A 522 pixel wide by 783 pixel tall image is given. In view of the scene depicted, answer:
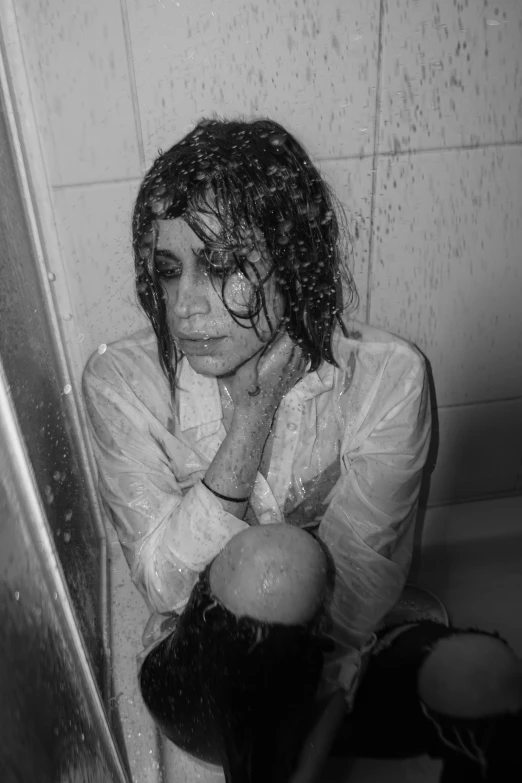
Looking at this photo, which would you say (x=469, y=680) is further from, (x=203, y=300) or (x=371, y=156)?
(x=371, y=156)

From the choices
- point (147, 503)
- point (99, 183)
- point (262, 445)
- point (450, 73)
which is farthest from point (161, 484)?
point (450, 73)

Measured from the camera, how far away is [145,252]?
598 mm

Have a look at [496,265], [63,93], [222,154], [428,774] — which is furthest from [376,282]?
[428,774]

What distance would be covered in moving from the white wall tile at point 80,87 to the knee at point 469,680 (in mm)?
701

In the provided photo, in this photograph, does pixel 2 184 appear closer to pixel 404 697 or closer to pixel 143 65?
pixel 143 65

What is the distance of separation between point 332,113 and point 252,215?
0.65 feet

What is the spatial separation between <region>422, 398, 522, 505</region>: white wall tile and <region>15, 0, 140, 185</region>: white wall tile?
0.65m

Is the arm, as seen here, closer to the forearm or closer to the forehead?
the forearm

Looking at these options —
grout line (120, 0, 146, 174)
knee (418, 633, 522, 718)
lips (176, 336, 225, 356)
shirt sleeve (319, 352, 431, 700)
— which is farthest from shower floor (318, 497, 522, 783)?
grout line (120, 0, 146, 174)

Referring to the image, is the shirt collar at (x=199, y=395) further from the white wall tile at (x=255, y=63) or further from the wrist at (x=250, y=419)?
the white wall tile at (x=255, y=63)

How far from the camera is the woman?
0.55 meters

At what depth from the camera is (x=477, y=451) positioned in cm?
99

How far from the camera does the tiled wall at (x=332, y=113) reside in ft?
1.80

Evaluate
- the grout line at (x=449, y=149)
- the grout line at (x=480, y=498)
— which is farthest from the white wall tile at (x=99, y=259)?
the grout line at (x=480, y=498)
